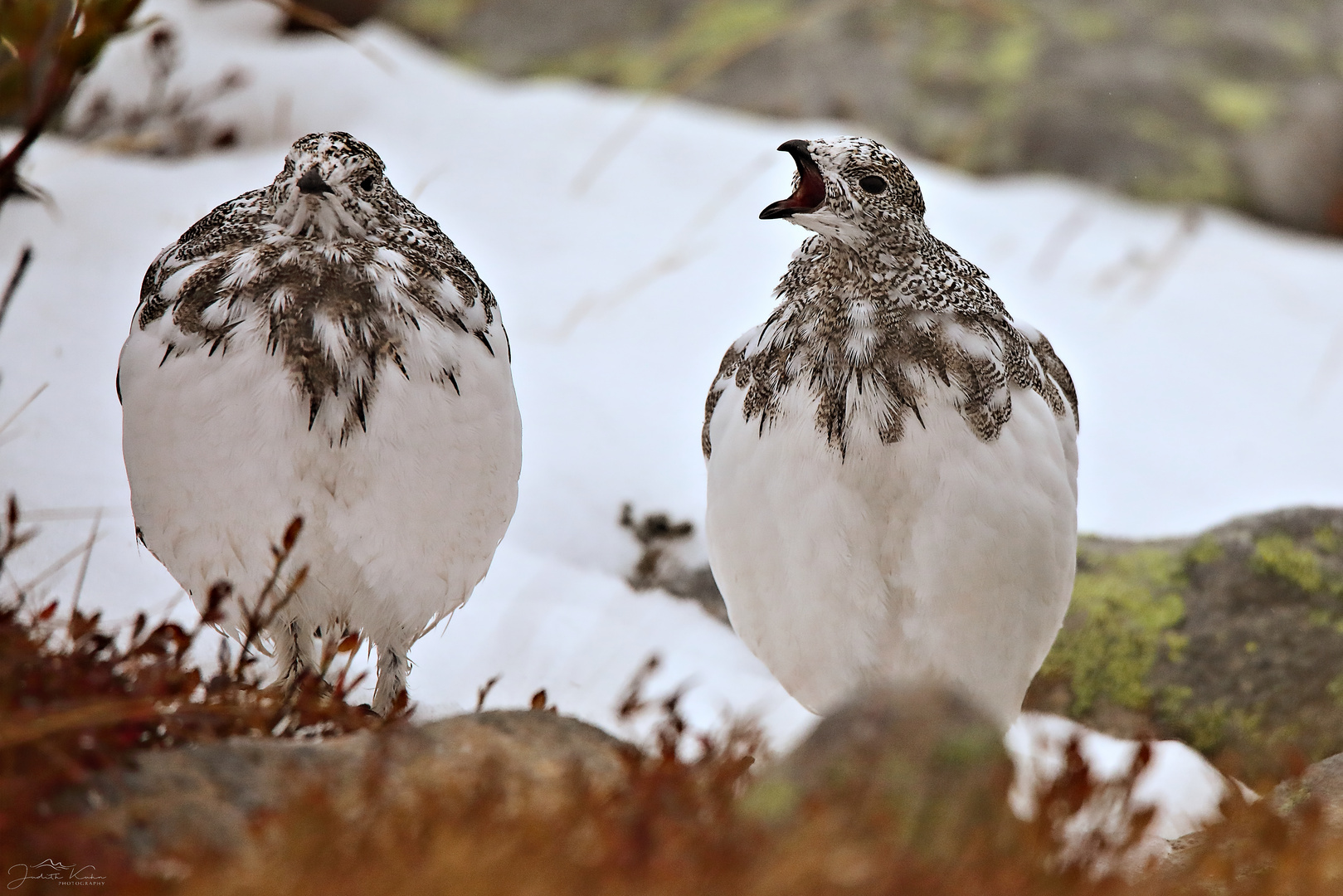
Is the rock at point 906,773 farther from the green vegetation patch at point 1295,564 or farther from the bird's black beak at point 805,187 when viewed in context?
the green vegetation patch at point 1295,564

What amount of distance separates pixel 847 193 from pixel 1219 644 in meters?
2.54

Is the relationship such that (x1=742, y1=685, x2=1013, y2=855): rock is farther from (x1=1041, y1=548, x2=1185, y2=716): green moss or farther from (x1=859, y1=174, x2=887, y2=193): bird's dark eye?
(x1=1041, y1=548, x2=1185, y2=716): green moss

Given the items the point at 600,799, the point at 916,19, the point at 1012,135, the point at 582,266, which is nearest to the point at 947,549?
the point at 600,799

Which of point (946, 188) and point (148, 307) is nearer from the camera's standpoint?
point (148, 307)

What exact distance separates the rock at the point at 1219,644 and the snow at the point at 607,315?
0.39m

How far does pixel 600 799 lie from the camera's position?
2580mm

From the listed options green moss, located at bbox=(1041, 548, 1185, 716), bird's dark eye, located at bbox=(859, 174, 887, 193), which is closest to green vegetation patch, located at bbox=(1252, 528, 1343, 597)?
green moss, located at bbox=(1041, 548, 1185, 716)

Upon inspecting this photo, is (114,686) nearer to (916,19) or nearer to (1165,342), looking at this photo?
(1165,342)

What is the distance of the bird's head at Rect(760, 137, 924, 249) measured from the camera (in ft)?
12.0

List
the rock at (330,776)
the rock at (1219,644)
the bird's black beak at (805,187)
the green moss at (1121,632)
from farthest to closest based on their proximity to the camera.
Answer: the green moss at (1121,632), the rock at (1219,644), the bird's black beak at (805,187), the rock at (330,776)

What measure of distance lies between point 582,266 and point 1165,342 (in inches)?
142

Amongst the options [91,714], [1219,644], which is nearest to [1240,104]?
[1219,644]

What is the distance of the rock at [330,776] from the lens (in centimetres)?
248
